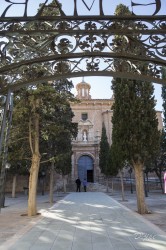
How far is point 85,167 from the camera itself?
38844 mm

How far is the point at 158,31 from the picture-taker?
3.65m

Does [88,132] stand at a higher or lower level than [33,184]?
higher

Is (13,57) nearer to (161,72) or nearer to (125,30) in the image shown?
(125,30)

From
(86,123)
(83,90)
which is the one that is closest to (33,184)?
(86,123)

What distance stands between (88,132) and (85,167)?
19.6 feet

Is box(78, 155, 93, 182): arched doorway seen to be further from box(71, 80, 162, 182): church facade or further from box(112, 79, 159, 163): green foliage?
box(112, 79, 159, 163): green foliage

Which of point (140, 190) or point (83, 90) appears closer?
point (140, 190)

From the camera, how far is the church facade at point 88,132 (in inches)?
1522

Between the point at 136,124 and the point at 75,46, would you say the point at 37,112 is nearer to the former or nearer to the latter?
the point at 136,124

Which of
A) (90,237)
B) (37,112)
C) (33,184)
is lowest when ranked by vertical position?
(90,237)

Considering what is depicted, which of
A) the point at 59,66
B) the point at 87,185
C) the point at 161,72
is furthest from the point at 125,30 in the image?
the point at 87,185

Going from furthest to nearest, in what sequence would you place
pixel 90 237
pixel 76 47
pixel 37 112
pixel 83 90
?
pixel 83 90, pixel 37 112, pixel 90 237, pixel 76 47

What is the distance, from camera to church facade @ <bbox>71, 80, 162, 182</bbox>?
38.7 meters

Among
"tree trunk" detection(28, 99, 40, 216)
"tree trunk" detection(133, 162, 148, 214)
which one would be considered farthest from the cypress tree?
"tree trunk" detection(28, 99, 40, 216)
